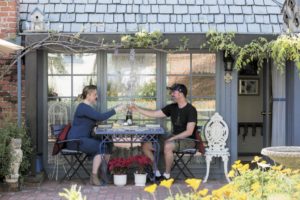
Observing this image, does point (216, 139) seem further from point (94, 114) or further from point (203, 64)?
point (94, 114)

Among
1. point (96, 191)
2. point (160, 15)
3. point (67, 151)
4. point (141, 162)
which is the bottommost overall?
point (96, 191)

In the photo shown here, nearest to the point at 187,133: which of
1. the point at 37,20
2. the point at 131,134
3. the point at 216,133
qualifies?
the point at 216,133

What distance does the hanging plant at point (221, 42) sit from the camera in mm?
8328

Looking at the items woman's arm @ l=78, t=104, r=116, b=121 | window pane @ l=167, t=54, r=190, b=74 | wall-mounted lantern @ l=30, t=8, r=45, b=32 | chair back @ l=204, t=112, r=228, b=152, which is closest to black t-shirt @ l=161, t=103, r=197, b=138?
chair back @ l=204, t=112, r=228, b=152

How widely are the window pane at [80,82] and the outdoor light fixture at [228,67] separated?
2030 mm

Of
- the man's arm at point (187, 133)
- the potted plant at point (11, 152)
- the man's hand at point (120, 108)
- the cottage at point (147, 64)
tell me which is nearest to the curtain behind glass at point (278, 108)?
the cottage at point (147, 64)

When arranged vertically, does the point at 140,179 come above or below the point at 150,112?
below

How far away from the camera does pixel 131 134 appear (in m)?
8.22

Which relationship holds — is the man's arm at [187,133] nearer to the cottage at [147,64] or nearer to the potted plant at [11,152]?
the cottage at [147,64]

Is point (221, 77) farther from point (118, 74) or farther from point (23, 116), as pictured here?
point (23, 116)

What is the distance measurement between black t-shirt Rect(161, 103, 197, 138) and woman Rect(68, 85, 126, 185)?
2.90 ft

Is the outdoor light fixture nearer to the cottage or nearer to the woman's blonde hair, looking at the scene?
the cottage

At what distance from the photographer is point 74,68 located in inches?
351

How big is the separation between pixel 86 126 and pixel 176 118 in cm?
134
